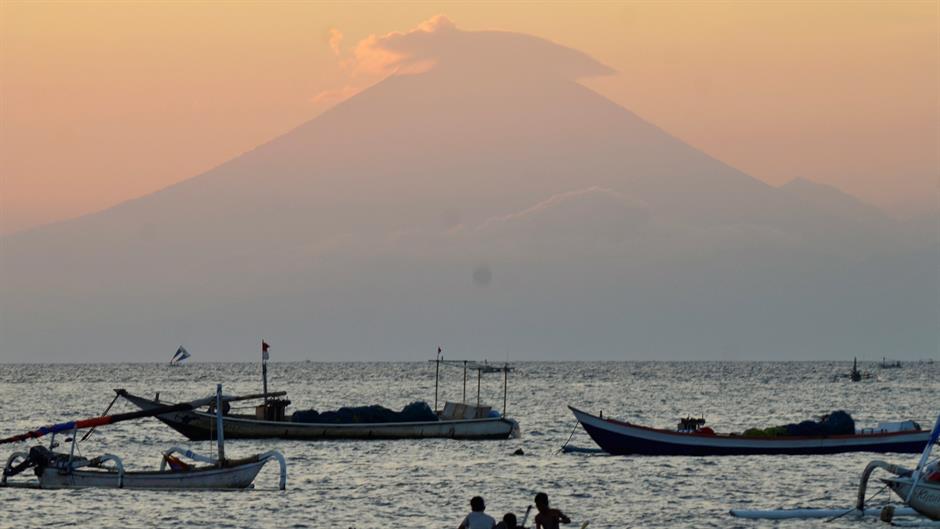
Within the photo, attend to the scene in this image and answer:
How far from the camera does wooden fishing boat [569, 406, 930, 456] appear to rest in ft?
206

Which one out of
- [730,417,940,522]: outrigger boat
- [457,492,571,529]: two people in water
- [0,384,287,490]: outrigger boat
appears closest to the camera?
[457,492,571,529]: two people in water

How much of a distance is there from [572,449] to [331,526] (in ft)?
81.2

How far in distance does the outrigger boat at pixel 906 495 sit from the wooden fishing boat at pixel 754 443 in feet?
51.7

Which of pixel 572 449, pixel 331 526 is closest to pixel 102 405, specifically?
pixel 572 449

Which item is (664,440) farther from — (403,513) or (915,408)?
(915,408)

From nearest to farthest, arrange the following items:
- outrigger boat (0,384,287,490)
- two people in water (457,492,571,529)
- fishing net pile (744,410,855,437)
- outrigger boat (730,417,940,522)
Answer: two people in water (457,492,571,529) < outrigger boat (730,417,940,522) < outrigger boat (0,384,287,490) < fishing net pile (744,410,855,437)

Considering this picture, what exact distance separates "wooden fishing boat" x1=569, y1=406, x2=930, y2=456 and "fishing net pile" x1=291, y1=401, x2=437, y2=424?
16.9 m

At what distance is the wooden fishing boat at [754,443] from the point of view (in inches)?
2472

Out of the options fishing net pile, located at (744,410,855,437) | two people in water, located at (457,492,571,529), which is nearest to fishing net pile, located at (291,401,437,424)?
fishing net pile, located at (744,410,855,437)

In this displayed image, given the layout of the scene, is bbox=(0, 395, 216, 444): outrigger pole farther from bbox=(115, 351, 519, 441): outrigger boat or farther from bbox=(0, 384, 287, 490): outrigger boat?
bbox=(115, 351, 519, 441): outrigger boat

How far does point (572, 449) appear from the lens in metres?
68.8

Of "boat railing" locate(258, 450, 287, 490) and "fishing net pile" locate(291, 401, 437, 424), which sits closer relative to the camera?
"boat railing" locate(258, 450, 287, 490)

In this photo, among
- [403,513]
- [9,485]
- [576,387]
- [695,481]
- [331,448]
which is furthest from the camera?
[576,387]

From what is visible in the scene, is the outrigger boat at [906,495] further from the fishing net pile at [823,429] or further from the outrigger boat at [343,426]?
the outrigger boat at [343,426]
